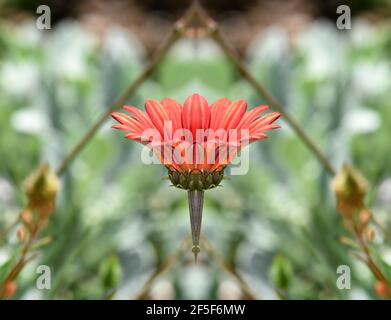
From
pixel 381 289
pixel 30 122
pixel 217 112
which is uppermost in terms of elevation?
pixel 30 122

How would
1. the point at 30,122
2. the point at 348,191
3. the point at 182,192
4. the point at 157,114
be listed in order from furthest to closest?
the point at 30,122 < the point at 182,192 < the point at 348,191 < the point at 157,114

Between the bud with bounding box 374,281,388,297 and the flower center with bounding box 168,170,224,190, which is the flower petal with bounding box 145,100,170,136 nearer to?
the flower center with bounding box 168,170,224,190

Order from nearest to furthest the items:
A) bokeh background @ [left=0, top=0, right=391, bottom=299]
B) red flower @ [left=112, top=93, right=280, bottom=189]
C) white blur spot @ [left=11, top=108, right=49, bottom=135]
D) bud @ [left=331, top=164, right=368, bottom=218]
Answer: red flower @ [left=112, top=93, right=280, bottom=189] → bud @ [left=331, top=164, right=368, bottom=218] → bokeh background @ [left=0, top=0, right=391, bottom=299] → white blur spot @ [left=11, top=108, right=49, bottom=135]

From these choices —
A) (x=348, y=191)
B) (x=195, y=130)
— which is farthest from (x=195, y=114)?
(x=348, y=191)

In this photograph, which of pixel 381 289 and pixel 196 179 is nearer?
pixel 196 179

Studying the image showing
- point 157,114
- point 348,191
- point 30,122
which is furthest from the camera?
point 30,122

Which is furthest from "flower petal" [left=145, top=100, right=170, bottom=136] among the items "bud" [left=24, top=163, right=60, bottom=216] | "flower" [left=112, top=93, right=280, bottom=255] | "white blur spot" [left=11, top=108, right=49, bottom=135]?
"white blur spot" [left=11, top=108, right=49, bottom=135]

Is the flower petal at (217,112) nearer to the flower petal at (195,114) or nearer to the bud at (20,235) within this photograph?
the flower petal at (195,114)

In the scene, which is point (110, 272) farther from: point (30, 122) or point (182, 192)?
point (30, 122)
